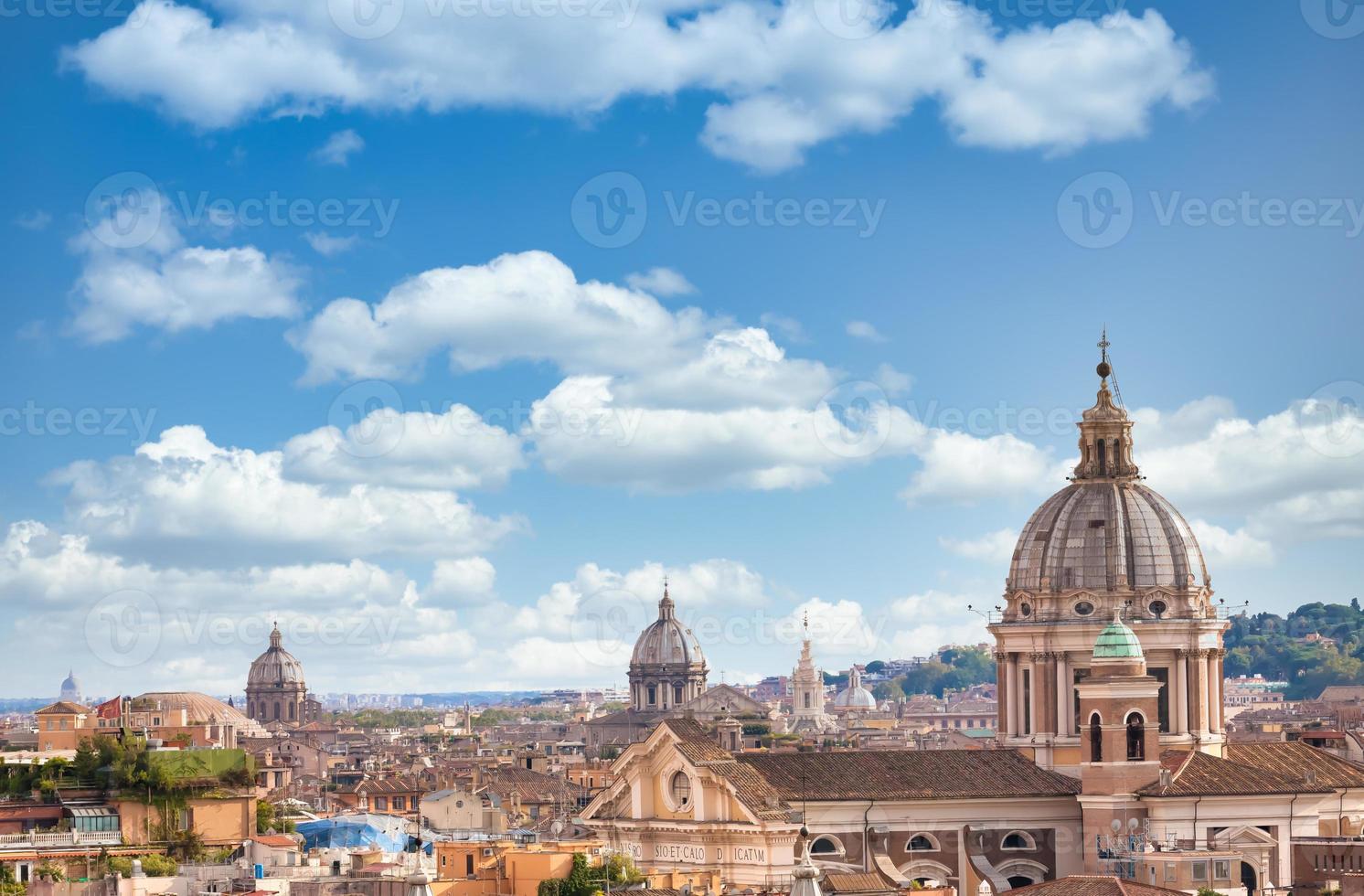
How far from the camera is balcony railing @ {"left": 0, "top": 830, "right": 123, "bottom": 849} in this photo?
2294 inches

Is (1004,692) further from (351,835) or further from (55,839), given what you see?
(55,839)

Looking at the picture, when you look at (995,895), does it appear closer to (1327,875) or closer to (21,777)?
(1327,875)

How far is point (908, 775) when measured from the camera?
2511 inches

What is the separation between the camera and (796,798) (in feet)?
201

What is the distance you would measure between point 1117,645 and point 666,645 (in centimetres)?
13431

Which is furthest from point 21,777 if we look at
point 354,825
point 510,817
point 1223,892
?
point 510,817

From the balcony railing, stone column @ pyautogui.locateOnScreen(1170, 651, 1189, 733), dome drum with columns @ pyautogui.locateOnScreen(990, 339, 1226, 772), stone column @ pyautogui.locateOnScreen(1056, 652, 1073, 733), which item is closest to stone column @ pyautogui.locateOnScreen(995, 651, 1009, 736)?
dome drum with columns @ pyautogui.locateOnScreen(990, 339, 1226, 772)

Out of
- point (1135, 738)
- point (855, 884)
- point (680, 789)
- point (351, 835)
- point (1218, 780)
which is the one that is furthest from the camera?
point (351, 835)

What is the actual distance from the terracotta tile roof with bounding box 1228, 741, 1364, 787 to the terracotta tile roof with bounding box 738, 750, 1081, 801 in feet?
14.6

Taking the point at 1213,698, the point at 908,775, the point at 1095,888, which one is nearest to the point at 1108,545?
the point at 1213,698

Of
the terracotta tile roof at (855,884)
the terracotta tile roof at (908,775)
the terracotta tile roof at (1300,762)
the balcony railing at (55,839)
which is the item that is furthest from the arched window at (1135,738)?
the balcony railing at (55,839)

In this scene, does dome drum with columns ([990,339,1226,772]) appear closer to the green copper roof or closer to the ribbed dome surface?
the ribbed dome surface

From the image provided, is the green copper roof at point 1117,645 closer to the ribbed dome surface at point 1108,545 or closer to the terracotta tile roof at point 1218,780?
the terracotta tile roof at point 1218,780

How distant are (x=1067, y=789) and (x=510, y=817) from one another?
136 feet
